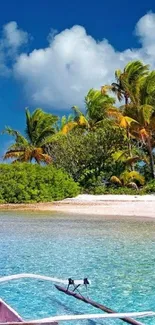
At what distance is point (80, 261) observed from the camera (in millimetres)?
10023

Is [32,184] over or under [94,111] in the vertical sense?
under

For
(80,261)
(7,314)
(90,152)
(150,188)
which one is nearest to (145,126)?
(150,188)

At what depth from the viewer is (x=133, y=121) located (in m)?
27.1

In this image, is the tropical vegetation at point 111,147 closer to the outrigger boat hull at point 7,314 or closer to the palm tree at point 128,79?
the palm tree at point 128,79

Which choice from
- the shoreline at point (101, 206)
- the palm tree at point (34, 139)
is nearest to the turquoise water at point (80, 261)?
the shoreline at point (101, 206)

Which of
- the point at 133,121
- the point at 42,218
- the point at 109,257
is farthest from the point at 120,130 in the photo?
the point at 109,257

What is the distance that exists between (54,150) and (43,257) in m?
A: 20.3

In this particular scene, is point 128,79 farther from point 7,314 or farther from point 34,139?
point 7,314

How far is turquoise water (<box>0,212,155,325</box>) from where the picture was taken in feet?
22.9

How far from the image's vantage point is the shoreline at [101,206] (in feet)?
66.4

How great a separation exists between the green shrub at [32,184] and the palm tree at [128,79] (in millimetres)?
6588

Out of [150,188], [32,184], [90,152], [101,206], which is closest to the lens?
[101,206]

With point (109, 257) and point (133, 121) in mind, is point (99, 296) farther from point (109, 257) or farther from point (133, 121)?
point (133, 121)

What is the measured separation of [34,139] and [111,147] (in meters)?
6.16
